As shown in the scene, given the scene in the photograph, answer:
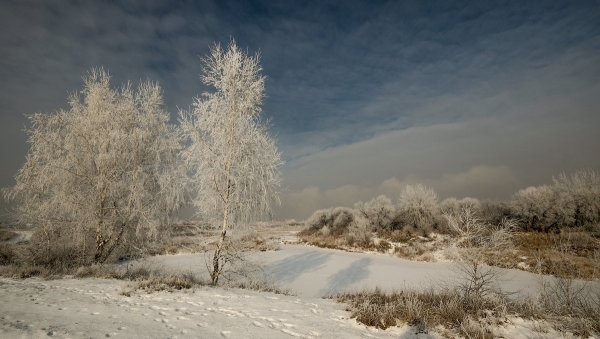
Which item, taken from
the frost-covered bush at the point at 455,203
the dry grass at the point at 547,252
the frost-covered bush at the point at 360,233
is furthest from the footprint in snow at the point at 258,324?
the frost-covered bush at the point at 455,203

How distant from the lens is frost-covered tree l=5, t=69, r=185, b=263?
482 inches

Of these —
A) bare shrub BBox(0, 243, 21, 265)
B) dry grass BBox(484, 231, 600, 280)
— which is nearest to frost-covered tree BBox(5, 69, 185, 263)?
bare shrub BBox(0, 243, 21, 265)

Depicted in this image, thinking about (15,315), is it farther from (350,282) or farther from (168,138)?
(350,282)

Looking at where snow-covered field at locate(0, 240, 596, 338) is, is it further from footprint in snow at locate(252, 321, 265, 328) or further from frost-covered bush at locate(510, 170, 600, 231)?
frost-covered bush at locate(510, 170, 600, 231)

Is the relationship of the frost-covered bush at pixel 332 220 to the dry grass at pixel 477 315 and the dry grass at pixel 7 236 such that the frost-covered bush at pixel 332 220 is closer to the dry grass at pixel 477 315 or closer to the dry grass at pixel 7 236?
the dry grass at pixel 477 315

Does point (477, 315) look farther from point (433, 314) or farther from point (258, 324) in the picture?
point (258, 324)

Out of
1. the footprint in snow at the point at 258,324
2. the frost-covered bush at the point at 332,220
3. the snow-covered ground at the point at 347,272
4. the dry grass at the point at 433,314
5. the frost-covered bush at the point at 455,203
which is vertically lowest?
the snow-covered ground at the point at 347,272

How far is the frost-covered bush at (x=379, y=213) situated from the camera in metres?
29.5

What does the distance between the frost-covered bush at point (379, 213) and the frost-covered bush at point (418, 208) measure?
3.06 feet

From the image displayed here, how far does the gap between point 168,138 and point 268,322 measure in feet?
34.2

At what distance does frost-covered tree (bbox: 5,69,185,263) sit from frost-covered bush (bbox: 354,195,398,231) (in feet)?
70.7

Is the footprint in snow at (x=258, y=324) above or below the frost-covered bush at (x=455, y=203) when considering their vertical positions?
below

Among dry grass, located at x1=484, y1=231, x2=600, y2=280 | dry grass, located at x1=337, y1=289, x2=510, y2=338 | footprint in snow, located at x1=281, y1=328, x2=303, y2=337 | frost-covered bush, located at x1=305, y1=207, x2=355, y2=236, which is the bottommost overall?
footprint in snow, located at x1=281, y1=328, x2=303, y2=337

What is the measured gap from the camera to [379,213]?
103 ft
